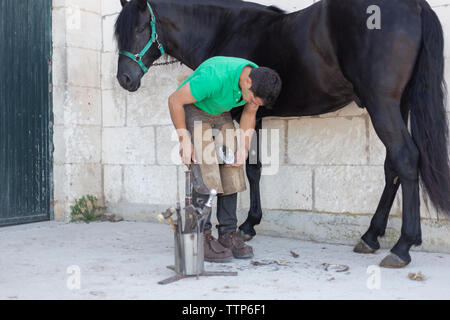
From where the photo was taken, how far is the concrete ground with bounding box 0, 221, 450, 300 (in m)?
2.39

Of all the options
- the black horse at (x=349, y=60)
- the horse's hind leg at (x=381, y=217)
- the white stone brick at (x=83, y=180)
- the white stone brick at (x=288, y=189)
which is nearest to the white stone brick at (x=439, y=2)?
the black horse at (x=349, y=60)

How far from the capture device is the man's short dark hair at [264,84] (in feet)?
8.84

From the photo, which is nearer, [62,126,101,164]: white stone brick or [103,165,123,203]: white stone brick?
[62,126,101,164]: white stone brick

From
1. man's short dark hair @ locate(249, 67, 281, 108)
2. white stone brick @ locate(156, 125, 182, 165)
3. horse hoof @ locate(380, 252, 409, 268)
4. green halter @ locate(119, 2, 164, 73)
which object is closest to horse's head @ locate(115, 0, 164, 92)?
green halter @ locate(119, 2, 164, 73)

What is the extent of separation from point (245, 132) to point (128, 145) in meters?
2.30

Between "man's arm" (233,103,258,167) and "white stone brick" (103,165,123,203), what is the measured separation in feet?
7.78

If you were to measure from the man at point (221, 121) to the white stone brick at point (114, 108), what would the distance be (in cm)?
216

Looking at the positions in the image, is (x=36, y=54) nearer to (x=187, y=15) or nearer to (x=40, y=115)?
(x=40, y=115)

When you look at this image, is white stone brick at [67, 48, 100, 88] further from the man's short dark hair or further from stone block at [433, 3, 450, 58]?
stone block at [433, 3, 450, 58]

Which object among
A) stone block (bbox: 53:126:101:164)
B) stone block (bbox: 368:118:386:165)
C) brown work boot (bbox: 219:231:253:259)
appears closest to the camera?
brown work boot (bbox: 219:231:253:259)

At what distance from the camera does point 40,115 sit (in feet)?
15.8

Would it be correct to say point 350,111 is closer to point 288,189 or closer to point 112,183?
point 288,189

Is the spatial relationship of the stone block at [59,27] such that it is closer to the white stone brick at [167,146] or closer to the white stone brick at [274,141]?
the white stone brick at [167,146]
